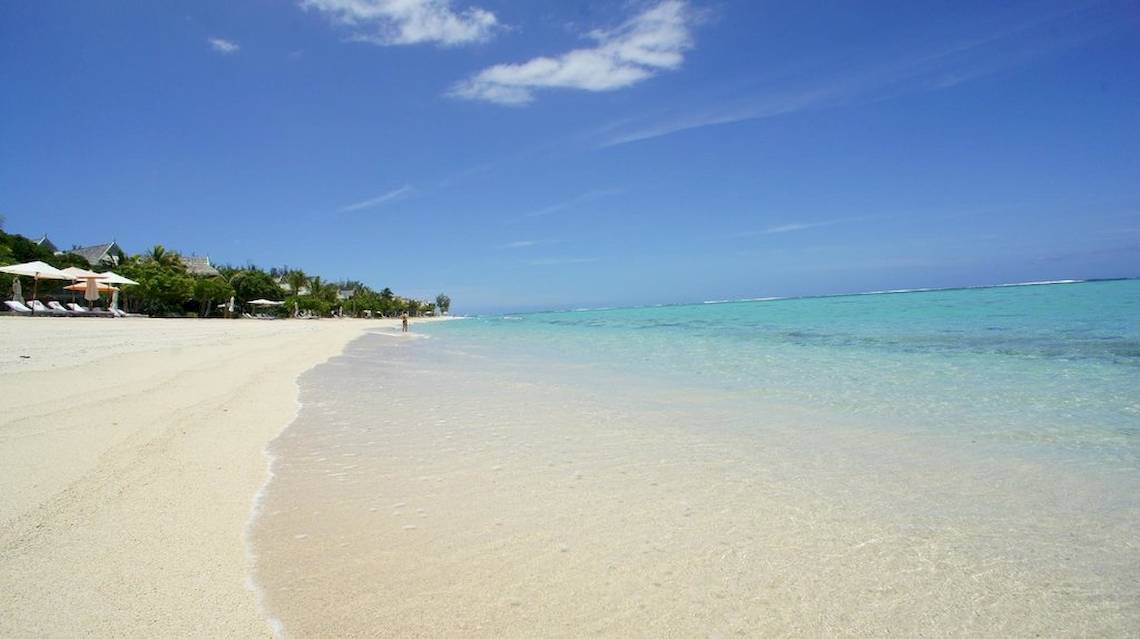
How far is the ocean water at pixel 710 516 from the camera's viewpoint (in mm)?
2336

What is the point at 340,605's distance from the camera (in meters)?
2.33

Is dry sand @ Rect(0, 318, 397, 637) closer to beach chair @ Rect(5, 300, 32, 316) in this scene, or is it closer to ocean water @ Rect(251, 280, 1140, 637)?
ocean water @ Rect(251, 280, 1140, 637)

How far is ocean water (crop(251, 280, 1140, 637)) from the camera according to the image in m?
2.34

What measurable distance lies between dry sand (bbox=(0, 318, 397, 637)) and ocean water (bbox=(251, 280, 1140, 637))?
0.79ft

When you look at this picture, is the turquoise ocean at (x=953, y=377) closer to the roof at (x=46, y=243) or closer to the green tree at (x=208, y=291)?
the green tree at (x=208, y=291)

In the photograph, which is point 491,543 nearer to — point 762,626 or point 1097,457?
point 762,626

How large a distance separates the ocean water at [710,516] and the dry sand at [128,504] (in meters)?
0.24

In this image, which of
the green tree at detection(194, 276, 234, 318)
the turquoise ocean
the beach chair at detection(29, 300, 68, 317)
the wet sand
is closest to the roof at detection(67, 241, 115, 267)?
the green tree at detection(194, 276, 234, 318)

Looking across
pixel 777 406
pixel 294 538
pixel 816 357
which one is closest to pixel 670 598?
pixel 294 538

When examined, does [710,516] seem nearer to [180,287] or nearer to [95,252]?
[180,287]

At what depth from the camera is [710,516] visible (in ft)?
11.2

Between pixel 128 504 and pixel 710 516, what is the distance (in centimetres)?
357

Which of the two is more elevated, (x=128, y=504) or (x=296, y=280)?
(x=296, y=280)

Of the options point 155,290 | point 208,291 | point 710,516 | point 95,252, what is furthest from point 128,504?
point 95,252
